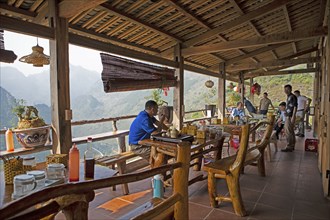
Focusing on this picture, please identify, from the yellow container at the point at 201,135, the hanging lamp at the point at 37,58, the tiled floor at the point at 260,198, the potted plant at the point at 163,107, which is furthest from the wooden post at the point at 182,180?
the potted plant at the point at 163,107

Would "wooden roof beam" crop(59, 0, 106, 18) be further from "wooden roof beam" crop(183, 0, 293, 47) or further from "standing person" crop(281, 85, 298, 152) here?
"standing person" crop(281, 85, 298, 152)

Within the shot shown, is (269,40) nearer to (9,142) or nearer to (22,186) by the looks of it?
(9,142)

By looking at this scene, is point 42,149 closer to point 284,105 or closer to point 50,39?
point 50,39

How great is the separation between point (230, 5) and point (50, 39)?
121 inches

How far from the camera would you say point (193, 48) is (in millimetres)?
5395

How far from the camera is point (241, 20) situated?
468cm

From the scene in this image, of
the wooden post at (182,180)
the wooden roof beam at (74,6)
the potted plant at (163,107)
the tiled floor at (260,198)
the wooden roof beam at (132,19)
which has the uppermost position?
the wooden roof beam at (132,19)

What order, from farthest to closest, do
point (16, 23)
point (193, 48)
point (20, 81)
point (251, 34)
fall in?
point (20, 81) → point (251, 34) → point (193, 48) → point (16, 23)

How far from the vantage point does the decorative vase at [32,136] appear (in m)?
2.79

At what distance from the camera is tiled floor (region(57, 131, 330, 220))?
2.58m

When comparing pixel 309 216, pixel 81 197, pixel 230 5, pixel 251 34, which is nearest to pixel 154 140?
pixel 81 197

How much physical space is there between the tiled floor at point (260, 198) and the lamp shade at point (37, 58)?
6.05 feet

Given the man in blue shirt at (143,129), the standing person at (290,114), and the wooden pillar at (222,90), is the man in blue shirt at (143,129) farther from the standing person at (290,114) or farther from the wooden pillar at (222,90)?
the wooden pillar at (222,90)

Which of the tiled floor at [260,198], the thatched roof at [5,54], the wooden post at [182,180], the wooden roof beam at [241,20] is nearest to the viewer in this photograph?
the wooden post at [182,180]
